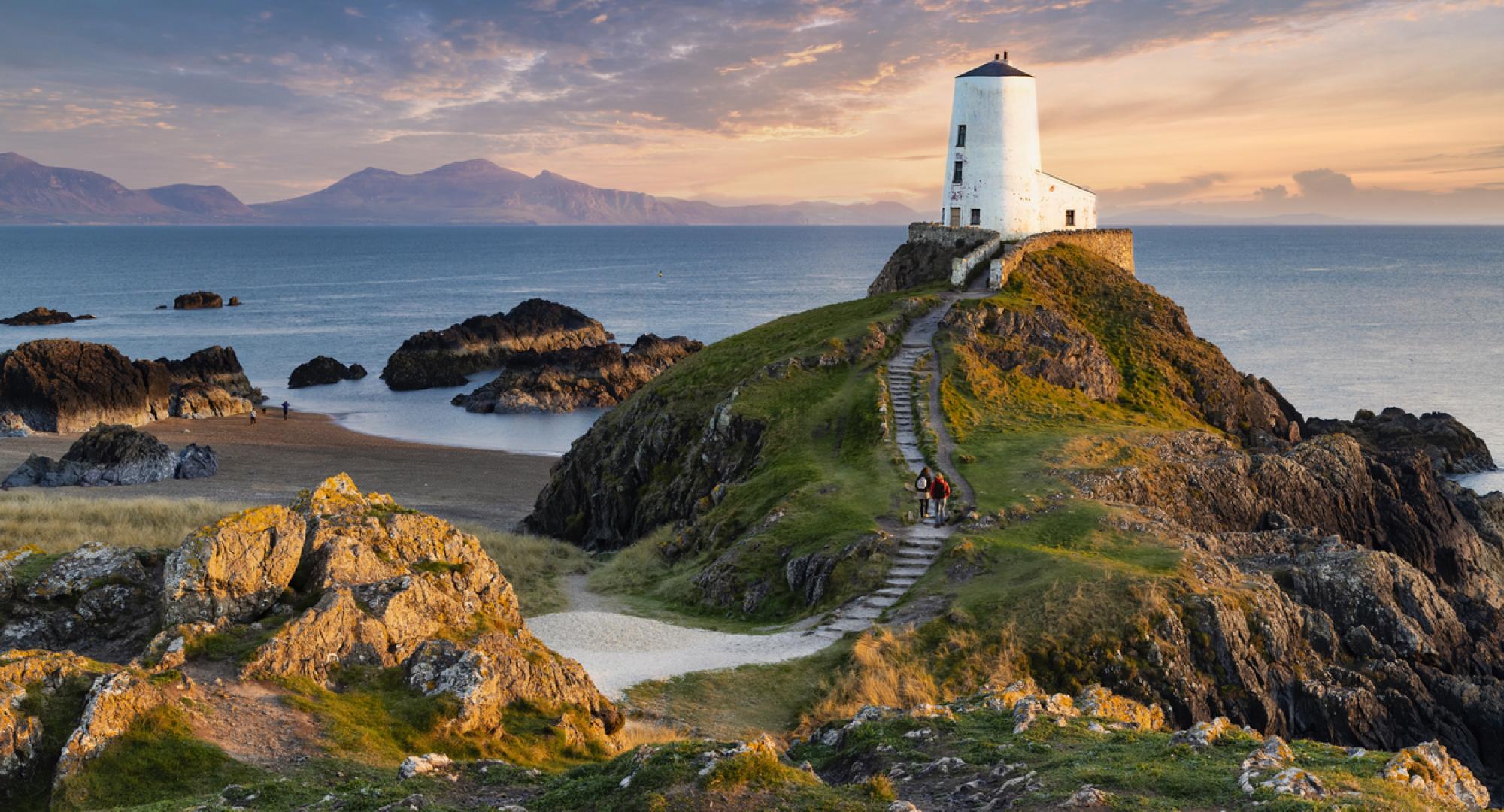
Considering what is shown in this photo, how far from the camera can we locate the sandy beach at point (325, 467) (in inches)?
2330

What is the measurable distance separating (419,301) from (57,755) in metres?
173

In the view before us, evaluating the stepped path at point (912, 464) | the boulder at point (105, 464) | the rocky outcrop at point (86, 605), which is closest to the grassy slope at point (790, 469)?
the stepped path at point (912, 464)

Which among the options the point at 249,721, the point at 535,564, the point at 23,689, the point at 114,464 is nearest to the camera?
the point at 23,689

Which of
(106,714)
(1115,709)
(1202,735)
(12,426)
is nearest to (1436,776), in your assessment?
(1202,735)

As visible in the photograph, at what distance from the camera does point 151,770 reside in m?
16.1

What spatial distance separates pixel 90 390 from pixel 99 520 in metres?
49.2

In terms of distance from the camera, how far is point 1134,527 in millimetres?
33312

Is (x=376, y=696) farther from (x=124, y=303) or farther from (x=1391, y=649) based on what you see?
(x=124, y=303)

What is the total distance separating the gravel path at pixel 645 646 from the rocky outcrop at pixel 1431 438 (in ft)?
140

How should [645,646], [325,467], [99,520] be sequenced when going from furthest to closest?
[325,467] → [99,520] → [645,646]

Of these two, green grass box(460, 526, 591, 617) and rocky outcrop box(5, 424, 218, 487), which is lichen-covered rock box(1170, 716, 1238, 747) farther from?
rocky outcrop box(5, 424, 218, 487)

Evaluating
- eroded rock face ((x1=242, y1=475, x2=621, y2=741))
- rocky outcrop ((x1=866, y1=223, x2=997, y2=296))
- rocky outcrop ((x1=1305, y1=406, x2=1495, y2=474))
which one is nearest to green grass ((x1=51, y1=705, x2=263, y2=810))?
eroded rock face ((x1=242, y1=475, x2=621, y2=741))

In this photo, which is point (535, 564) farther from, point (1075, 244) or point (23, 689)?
point (1075, 244)

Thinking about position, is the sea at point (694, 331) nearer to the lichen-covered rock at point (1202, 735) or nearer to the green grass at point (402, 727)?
the lichen-covered rock at point (1202, 735)
